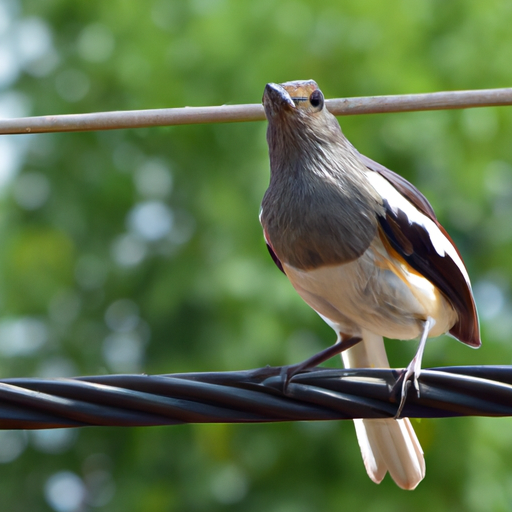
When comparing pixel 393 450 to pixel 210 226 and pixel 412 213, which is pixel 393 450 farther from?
pixel 210 226

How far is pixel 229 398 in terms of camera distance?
2.01m

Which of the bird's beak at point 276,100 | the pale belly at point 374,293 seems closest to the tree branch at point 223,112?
the bird's beak at point 276,100

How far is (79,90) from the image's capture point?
782 centimetres

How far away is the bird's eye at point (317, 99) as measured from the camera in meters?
2.89

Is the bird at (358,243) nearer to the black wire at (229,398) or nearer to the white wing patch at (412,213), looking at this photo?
the white wing patch at (412,213)

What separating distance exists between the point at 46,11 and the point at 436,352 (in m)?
5.27

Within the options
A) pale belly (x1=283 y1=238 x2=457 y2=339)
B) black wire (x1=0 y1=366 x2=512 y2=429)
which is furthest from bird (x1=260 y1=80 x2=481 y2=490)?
black wire (x1=0 y1=366 x2=512 y2=429)

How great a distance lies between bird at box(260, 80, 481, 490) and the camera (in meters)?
2.75

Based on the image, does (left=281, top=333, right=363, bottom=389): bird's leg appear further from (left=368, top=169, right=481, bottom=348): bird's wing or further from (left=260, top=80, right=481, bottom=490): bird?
(left=368, top=169, right=481, bottom=348): bird's wing

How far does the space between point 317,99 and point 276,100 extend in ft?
0.60

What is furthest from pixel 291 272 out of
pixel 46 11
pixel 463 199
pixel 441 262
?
pixel 46 11

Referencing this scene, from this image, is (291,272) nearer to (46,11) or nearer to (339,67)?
(339,67)

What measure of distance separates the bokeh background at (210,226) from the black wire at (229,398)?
4140 millimetres

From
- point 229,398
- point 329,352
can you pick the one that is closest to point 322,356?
point 329,352
